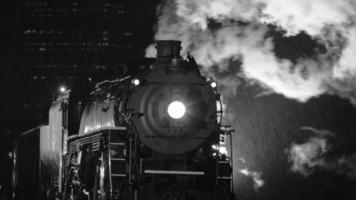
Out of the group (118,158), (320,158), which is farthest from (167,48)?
(320,158)

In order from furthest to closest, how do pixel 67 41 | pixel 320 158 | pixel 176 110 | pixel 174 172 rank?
pixel 67 41 < pixel 320 158 < pixel 176 110 < pixel 174 172

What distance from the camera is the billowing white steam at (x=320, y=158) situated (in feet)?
63.7

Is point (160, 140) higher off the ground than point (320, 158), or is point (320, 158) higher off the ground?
point (160, 140)

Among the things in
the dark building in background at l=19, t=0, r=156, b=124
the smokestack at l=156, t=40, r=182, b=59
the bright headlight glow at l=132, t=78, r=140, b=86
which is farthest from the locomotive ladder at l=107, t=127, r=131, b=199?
the dark building in background at l=19, t=0, r=156, b=124

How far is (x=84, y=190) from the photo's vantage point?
551 inches

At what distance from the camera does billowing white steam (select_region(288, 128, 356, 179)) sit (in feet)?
63.7

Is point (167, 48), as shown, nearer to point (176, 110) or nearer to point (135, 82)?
point (135, 82)

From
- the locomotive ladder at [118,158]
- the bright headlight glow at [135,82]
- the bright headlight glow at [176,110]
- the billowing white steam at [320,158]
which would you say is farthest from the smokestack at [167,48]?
the billowing white steam at [320,158]

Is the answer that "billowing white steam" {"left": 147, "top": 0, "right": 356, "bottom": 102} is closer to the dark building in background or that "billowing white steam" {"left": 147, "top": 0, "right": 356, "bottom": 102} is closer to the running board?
the running board

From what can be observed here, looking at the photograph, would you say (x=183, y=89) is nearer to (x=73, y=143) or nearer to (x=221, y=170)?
(x=221, y=170)

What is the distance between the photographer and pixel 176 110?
1255cm

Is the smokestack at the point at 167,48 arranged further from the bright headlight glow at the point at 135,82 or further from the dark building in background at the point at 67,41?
the dark building in background at the point at 67,41

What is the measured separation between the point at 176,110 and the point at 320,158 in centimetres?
867

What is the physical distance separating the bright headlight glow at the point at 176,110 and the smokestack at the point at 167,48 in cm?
103
